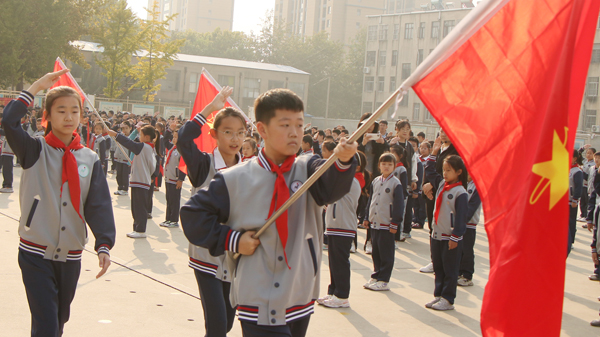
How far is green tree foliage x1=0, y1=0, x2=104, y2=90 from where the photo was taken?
109 ft

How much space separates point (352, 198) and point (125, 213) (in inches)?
266

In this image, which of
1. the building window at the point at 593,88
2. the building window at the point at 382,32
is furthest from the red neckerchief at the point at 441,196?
the building window at the point at 382,32

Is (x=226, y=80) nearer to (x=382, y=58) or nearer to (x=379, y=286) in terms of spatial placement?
(x=382, y=58)

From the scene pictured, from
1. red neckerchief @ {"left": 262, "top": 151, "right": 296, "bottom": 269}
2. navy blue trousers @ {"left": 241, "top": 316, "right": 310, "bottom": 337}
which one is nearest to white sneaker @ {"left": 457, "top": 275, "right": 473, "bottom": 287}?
navy blue trousers @ {"left": 241, "top": 316, "right": 310, "bottom": 337}

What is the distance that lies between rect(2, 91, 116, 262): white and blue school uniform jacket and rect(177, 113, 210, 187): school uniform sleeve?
692 mm

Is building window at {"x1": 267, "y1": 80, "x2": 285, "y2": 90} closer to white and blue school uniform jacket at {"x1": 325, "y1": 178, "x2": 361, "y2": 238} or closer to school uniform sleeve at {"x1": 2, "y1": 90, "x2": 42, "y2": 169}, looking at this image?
white and blue school uniform jacket at {"x1": 325, "y1": 178, "x2": 361, "y2": 238}

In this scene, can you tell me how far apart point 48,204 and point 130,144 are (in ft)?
19.0

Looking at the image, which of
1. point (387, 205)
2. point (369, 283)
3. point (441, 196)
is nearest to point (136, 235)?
point (369, 283)

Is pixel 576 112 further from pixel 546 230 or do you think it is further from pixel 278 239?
pixel 278 239

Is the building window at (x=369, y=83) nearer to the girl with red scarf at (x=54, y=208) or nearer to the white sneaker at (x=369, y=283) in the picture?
the white sneaker at (x=369, y=283)

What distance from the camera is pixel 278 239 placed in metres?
2.69

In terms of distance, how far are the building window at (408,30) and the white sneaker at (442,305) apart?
52168mm

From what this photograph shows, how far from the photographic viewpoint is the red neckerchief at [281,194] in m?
2.65

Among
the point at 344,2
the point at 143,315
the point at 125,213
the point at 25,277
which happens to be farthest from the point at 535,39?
the point at 344,2
